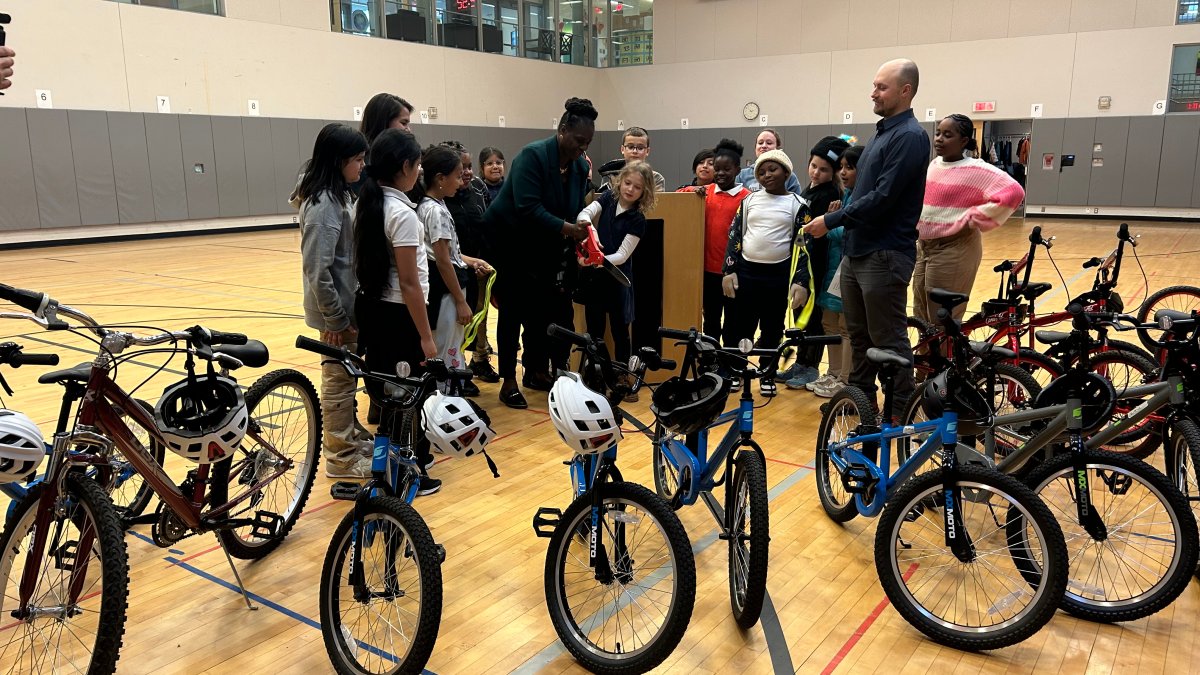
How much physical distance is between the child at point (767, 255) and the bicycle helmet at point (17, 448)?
3756 mm

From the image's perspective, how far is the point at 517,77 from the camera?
19906mm

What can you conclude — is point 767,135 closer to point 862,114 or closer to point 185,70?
point 185,70

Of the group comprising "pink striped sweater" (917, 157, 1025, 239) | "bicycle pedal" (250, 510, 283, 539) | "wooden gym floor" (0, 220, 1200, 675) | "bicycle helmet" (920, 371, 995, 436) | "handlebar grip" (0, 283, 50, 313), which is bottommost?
"wooden gym floor" (0, 220, 1200, 675)

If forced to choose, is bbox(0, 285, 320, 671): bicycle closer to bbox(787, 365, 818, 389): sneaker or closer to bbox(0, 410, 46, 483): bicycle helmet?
bbox(0, 410, 46, 483): bicycle helmet

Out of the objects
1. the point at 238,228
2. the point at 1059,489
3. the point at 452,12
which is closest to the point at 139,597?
the point at 1059,489

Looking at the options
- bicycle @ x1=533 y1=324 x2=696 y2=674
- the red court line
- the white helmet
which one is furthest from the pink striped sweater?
the white helmet

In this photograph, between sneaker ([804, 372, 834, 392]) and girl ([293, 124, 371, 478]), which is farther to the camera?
sneaker ([804, 372, 834, 392])

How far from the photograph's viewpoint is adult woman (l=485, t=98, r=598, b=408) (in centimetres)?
452

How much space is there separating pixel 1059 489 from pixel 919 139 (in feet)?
5.66

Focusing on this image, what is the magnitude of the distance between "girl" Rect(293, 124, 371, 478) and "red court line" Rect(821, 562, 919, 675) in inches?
85.9

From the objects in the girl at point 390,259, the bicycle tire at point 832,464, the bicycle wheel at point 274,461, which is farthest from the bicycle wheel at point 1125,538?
the bicycle wheel at point 274,461

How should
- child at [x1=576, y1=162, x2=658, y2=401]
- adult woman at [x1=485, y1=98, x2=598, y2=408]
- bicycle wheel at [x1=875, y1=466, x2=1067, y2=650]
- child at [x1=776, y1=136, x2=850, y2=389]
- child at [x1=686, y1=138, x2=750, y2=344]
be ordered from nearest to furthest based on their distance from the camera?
bicycle wheel at [x1=875, y1=466, x2=1067, y2=650] → adult woman at [x1=485, y1=98, x2=598, y2=408] → child at [x1=576, y1=162, x2=658, y2=401] → child at [x1=776, y1=136, x2=850, y2=389] → child at [x1=686, y1=138, x2=750, y2=344]

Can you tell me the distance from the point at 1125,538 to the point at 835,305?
2.55 meters

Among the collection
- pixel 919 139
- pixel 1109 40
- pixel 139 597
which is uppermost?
pixel 1109 40
